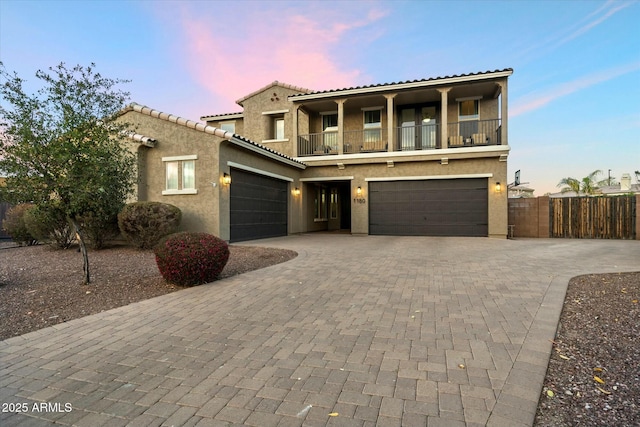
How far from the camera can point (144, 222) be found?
9.78 metres

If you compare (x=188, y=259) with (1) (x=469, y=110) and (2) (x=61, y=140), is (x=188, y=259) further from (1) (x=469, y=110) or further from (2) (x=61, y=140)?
(1) (x=469, y=110)

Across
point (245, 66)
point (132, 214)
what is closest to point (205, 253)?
point (132, 214)

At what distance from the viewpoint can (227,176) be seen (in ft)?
38.1

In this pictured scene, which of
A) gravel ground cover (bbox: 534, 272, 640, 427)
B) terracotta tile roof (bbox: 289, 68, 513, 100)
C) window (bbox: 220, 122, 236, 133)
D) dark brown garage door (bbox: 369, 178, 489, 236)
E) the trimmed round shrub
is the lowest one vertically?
gravel ground cover (bbox: 534, 272, 640, 427)

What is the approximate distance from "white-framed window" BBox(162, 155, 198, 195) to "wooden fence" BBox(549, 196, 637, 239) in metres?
16.4

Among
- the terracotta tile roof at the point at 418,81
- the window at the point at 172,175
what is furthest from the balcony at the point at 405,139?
the window at the point at 172,175

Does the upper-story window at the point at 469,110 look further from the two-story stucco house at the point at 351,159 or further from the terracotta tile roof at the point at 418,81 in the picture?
the terracotta tile roof at the point at 418,81

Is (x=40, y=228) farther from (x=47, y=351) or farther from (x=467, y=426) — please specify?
(x=467, y=426)

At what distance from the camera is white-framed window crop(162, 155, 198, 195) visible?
11.7 meters

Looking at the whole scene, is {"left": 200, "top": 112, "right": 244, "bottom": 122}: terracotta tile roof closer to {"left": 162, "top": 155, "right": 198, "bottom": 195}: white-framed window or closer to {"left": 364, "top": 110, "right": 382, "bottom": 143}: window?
{"left": 364, "top": 110, "right": 382, "bottom": 143}: window

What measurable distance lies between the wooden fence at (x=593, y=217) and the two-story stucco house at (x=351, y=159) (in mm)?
3054

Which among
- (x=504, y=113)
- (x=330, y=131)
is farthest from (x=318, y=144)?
(x=504, y=113)

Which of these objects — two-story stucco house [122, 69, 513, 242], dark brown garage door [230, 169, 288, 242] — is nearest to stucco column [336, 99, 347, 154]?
two-story stucco house [122, 69, 513, 242]

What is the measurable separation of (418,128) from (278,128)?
331 inches
